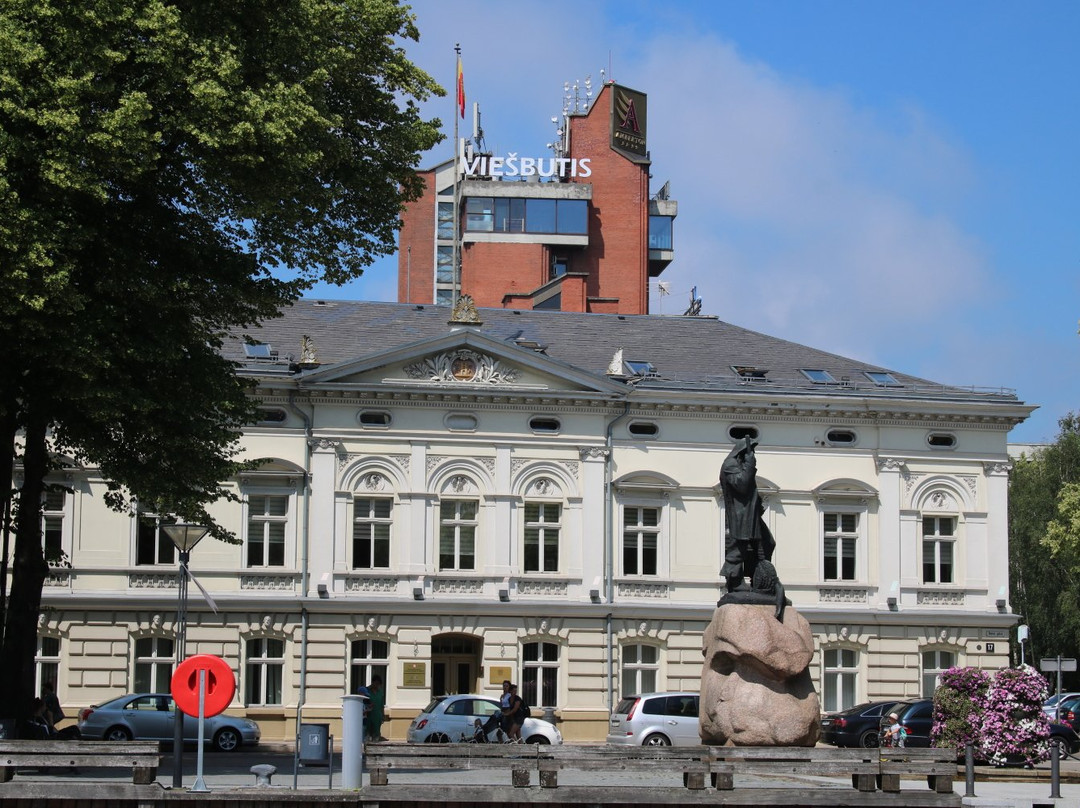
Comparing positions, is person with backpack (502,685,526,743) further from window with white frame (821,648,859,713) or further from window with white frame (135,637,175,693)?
window with white frame (821,648,859,713)

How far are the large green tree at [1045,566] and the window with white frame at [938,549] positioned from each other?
729 inches

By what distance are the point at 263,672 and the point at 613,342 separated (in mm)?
14341

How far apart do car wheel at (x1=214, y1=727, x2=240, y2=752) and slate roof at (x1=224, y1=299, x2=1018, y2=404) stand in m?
10.8

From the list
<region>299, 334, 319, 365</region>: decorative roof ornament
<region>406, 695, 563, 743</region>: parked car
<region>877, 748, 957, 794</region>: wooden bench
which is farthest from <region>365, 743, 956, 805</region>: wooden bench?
<region>299, 334, 319, 365</region>: decorative roof ornament

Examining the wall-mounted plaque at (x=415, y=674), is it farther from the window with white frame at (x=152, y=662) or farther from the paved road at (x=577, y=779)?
the paved road at (x=577, y=779)

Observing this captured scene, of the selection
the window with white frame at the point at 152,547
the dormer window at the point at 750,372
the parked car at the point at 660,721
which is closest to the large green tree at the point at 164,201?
the parked car at the point at 660,721

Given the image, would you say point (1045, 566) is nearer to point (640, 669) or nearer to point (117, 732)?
point (640, 669)

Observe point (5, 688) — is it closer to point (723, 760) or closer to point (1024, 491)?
point (723, 760)

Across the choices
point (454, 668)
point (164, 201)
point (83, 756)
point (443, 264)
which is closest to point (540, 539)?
point (454, 668)

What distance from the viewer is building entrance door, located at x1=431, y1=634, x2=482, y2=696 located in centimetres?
4434

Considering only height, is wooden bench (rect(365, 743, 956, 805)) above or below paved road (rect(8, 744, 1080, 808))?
above

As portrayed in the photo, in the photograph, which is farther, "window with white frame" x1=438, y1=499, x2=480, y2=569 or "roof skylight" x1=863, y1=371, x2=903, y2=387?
"roof skylight" x1=863, y1=371, x2=903, y2=387

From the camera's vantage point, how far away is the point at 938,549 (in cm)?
4656

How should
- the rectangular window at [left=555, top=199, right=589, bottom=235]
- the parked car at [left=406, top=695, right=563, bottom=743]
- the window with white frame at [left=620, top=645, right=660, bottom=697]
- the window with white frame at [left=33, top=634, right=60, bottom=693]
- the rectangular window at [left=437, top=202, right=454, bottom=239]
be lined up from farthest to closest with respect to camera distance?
the rectangular window at [left=437, top=202, right=454, bottom=239]
the rectangular window at [left=555, top=199, right=589, bottom=235]
the window with white frame at [left=620, top=645, right=660, bottom=697]
the window with white frame at [left=33, top=634, right=60, bottom=693]
the parked car at [left=406, top=695, right=563, bottom=743]
